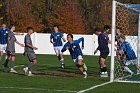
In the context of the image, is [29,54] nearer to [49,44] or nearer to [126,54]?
[126,54]

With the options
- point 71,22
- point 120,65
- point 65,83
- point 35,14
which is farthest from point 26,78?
point 35,14

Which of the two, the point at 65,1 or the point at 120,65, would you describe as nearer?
the point at 120,65

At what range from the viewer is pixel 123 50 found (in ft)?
61.9

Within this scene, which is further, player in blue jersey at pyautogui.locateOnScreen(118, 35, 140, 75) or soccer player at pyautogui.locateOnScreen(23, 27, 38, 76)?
player in blue jersey at pyautogui.locateOnScreen(118, 35, 140, 75)

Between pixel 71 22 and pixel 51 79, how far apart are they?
3695 centimetres

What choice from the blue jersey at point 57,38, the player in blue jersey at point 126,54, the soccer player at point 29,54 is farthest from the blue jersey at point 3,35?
the player in blue jersey at point 126,54

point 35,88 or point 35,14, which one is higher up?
point 35,14

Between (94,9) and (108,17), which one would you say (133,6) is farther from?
(94,9)

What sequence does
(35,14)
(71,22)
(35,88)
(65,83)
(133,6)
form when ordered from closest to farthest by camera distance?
(35,88), (65,83), (133,6), (71,22), (35,14)

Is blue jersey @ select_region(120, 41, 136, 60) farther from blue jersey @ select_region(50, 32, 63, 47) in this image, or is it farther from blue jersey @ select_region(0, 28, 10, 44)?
blue jersey @ select_region(0, 28, 10, 44)

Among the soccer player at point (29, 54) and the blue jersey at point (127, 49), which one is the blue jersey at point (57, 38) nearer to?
the blue jersey at point (127, 49)

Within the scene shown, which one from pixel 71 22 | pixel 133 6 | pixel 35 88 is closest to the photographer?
pixel 35 88

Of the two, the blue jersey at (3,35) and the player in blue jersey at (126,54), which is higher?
the blue jersey at (3,35)

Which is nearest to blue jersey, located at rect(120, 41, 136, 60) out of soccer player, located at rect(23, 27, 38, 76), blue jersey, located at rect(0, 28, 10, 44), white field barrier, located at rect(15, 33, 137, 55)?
soccer player, located at rect(23, 27, 38, 76)
